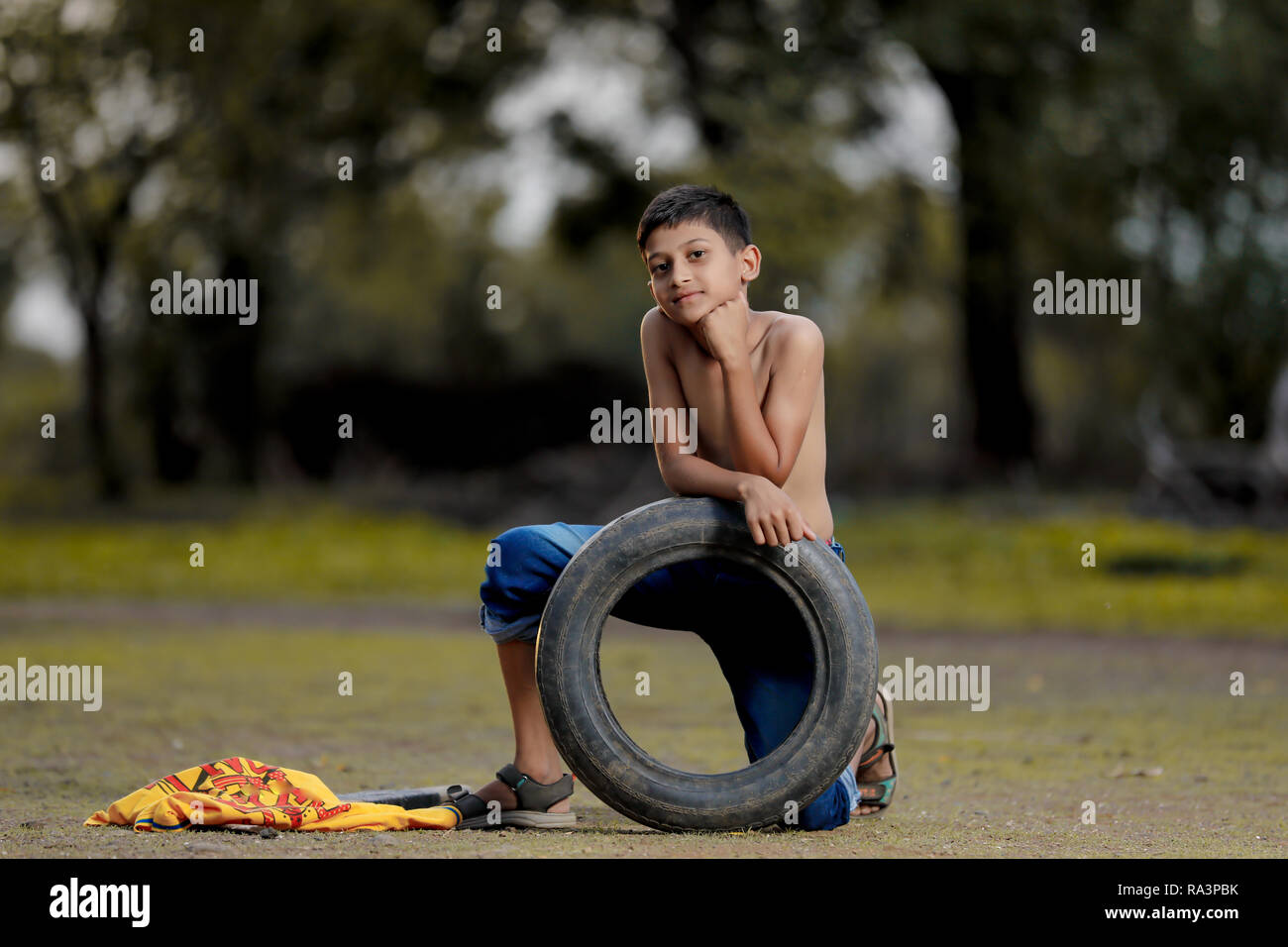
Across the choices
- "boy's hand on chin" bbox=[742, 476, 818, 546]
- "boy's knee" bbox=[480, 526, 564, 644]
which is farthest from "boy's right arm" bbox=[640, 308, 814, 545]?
"boy's knee" bbox=[480, 526, 564, 644]

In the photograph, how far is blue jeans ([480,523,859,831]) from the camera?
441 centimetres

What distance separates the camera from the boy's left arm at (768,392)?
4.26 metres

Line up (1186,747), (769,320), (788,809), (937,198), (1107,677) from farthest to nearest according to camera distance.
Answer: (937,198), (1107,677), (1186,747), (769,320), (788,809)

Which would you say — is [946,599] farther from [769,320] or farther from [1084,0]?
[769,320]

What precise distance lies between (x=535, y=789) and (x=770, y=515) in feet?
3.72

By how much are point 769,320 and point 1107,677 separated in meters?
5.60

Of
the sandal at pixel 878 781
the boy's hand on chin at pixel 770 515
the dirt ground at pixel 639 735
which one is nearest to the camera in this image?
the boy's hand on chin at pixel 770 515

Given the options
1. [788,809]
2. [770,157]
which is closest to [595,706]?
[788,809]

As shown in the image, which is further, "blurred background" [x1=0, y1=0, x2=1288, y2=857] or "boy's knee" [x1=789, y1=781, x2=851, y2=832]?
"blurred background" [x1=0, y1=0, x2=1288, y2=857]

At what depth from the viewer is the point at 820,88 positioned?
17.9 metres

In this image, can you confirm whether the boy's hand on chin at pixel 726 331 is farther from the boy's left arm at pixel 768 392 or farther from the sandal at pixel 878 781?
the sandal at pixel 878 781

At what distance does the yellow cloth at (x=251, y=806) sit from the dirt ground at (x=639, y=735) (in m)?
0.08

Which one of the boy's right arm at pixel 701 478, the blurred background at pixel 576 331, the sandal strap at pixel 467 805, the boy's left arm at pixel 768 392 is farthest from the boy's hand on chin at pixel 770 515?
the blurred background at pixel 576 331

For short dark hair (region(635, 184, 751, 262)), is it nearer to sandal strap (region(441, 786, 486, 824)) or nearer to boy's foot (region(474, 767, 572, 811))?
boy's foot (region(474, 767, 572, 811))
